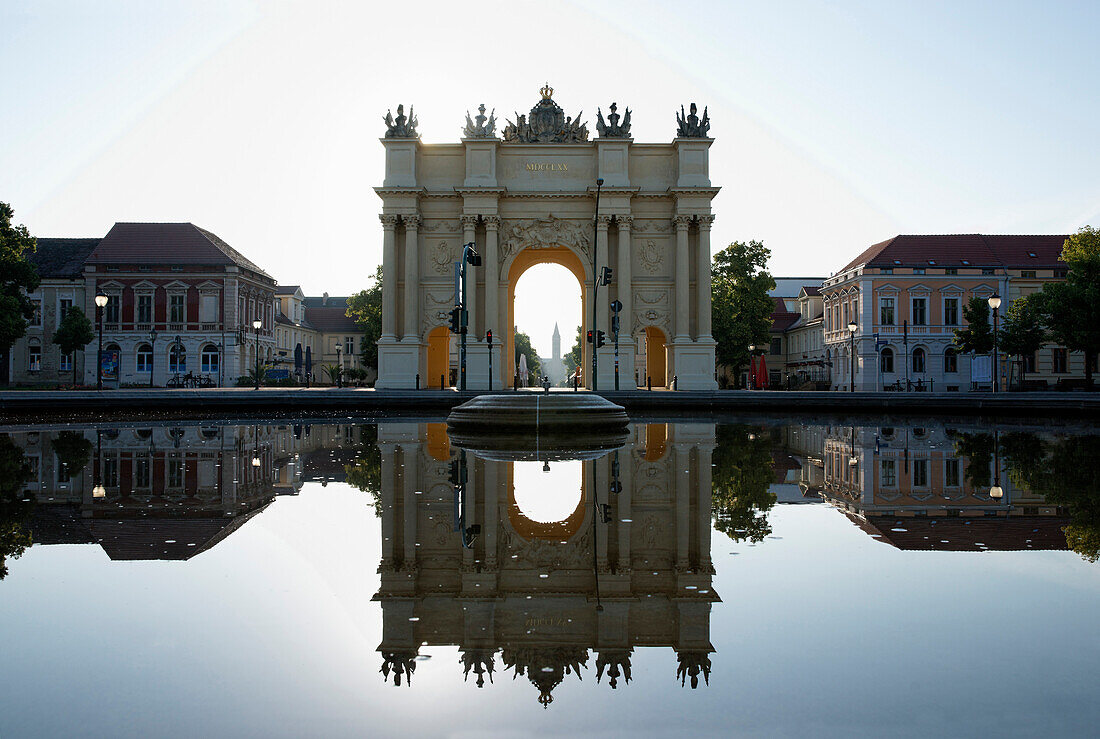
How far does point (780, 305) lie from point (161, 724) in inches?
3768

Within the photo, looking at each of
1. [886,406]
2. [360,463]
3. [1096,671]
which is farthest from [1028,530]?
[886,406]

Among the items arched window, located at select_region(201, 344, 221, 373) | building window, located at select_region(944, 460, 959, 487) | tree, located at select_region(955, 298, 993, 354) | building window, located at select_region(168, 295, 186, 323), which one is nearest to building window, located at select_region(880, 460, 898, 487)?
building window, located at select_region(944, 460, 959, 487)

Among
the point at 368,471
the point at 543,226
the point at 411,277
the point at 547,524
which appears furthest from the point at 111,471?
the point at 543,226

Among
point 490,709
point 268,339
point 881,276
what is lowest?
point 490,709

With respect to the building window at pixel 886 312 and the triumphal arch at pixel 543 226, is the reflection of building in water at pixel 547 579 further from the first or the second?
the building window at pixel 886 312

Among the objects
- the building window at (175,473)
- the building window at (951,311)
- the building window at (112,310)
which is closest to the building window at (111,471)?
the building window at (175,473)

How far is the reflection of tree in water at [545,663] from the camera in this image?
3232 millimetres

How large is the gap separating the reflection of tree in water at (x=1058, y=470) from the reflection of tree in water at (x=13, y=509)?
7.61 m

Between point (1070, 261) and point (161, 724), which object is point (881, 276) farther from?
point (161, 724)

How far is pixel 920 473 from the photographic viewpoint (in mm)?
11117

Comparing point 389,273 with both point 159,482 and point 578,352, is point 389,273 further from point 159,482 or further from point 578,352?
point 578,352

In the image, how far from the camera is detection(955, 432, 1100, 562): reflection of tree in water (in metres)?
6.55

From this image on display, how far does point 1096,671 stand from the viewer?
3291mm

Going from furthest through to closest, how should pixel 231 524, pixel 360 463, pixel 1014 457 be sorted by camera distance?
pixel 1014 457 → pixel 360 463 → pixel 231 524
